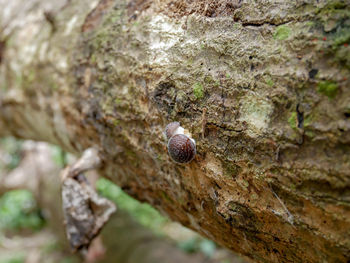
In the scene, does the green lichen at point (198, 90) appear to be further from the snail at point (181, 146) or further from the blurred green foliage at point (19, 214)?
the blurred green foliage at point (19, 214)

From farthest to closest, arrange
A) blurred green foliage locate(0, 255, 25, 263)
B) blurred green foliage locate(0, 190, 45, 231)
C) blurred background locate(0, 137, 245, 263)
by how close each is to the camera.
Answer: blurred green foliage locate(0, 190, 45, 231), blurred green foliage locate(0, 255, 25, 263), blurred background locate(0, 137, 245, 263)

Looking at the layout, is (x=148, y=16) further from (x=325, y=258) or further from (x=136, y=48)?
(x=325, y=258)

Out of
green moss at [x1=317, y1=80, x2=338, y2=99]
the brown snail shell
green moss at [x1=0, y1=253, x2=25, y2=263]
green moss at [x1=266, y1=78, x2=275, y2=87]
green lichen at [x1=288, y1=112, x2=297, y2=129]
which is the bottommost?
green moss at [x1=0, y1=253, x2=25, y2=263]

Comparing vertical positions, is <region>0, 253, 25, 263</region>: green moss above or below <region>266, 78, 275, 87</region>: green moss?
below

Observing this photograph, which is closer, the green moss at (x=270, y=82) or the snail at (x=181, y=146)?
the green moss at (x=270, y=82)

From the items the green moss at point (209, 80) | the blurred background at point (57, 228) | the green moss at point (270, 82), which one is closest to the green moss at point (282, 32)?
the green moss at point (270, 82)

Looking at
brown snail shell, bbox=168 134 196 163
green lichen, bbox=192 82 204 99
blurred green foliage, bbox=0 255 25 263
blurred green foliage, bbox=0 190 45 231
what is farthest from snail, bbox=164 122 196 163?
blurred green foliage, bbox=0 190 45 231

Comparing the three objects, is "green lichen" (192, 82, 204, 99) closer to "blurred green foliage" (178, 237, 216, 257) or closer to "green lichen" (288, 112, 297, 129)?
"green lichen" (288, 112, 297, 129)
